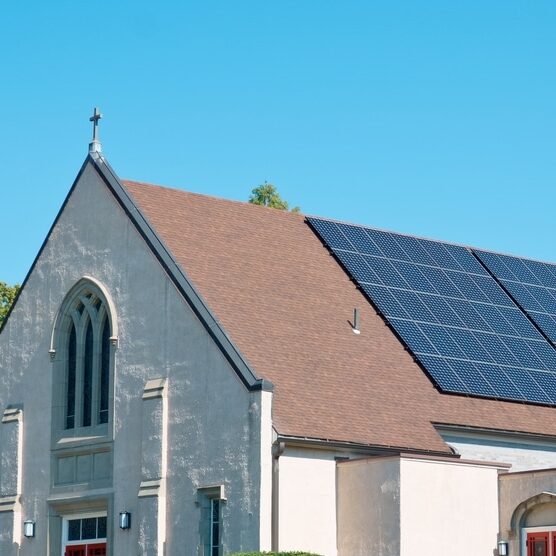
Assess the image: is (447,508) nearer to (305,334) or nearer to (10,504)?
(305,334)

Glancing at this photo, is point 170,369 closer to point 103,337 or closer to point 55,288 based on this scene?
point 103,337

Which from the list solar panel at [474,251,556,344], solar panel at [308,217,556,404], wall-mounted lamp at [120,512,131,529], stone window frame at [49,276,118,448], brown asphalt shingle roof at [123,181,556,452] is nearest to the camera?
brown asphalt shingle roof at [123,181,556,452]

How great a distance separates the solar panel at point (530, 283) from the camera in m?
38.8

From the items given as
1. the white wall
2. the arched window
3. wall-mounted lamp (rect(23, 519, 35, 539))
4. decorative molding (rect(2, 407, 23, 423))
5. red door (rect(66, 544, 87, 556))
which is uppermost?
the arched window

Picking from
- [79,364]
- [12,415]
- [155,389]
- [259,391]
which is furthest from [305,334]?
[12,415]

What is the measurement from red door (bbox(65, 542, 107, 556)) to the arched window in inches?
105

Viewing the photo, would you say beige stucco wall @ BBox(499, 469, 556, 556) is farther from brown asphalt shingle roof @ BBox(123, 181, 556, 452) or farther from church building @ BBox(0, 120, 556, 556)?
brown asphalt shingle roof @ BBox(123, 181, 556, 452)

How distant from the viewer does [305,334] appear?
1300 inches

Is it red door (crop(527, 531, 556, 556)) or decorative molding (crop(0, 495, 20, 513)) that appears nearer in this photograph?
red door (crop(527, 531, 556, 556))

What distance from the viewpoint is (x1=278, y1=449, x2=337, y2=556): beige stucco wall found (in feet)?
95.9

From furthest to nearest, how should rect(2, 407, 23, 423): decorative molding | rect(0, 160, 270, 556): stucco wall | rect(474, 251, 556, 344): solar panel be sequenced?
1. rect(474, 251, 556, 344): solar panel
2. rect(2, 407, 23, 423): decorative molding
3. rect(0, 160, 270, 556): stucco wall

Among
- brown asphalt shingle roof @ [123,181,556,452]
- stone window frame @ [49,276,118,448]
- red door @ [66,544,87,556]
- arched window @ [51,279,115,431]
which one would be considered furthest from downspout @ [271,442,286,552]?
red door @ [66,544,87,556]

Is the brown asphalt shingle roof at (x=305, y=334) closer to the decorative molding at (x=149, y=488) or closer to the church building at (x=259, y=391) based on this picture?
the church building at (x=259, y=391)

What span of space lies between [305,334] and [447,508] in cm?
533
